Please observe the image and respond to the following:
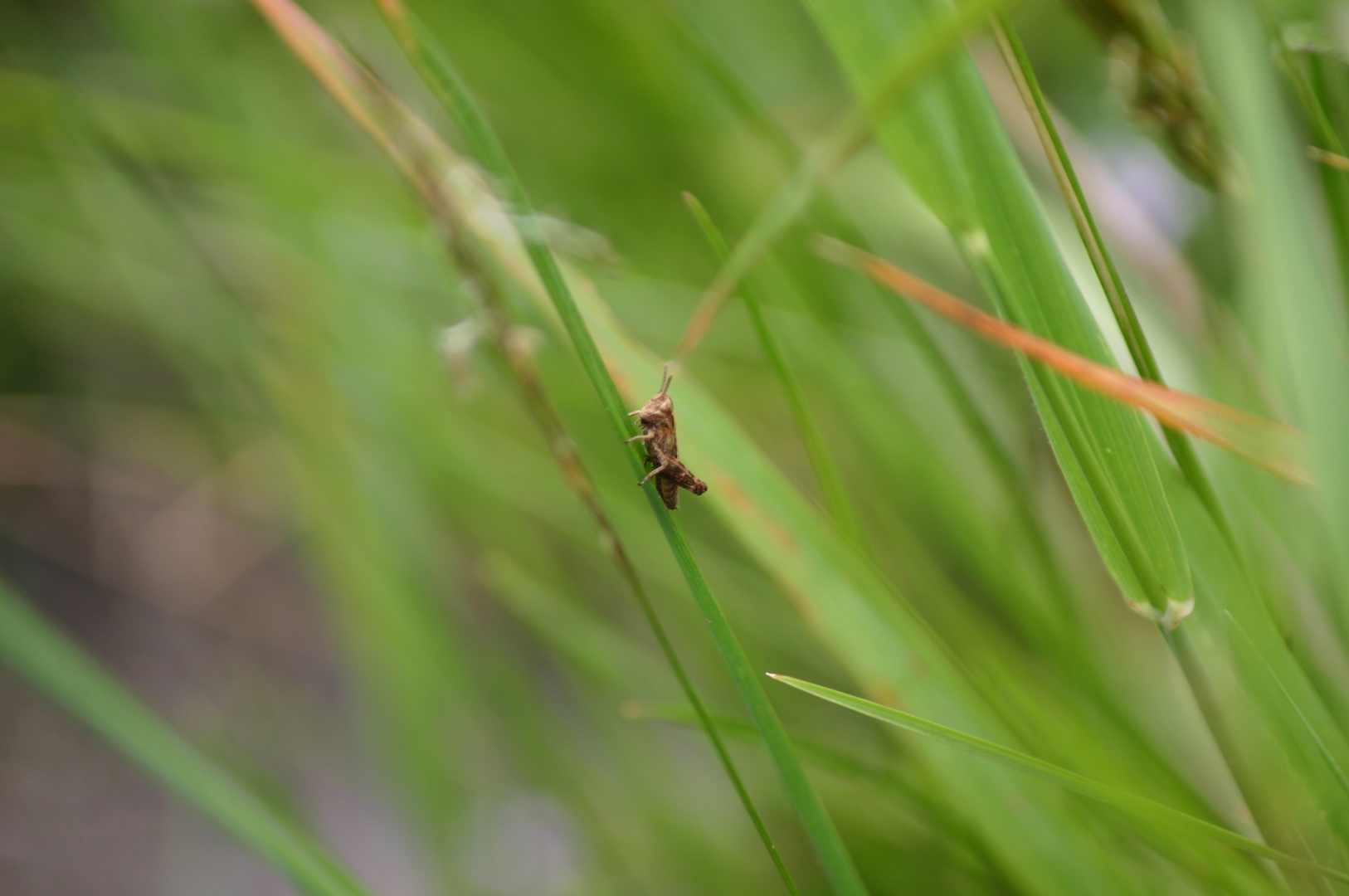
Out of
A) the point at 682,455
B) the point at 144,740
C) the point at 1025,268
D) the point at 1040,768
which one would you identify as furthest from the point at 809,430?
the point at 144,740

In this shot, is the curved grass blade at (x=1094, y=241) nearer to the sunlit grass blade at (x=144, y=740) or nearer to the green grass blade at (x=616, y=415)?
the green grass blade at (x=616, y=415)

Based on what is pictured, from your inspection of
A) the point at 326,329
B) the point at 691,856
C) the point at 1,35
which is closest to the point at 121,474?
the point at 326,329

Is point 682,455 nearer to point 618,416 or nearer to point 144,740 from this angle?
point 618,416

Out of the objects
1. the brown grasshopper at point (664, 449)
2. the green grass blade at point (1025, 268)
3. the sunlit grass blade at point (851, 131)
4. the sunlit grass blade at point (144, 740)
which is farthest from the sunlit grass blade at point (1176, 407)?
the sunlit grass blade at point (144, 740)

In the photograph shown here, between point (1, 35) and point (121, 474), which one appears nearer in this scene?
point (1, 35)

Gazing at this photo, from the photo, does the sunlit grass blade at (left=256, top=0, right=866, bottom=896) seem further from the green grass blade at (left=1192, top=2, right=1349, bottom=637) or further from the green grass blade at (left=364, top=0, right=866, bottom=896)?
the green grass blade at (left=1192, top=2, right=1349, bottom=637)

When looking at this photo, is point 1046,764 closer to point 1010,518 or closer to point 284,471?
point 1010,518

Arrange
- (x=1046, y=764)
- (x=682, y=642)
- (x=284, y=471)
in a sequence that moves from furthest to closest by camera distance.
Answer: (x=284, y=471), (x=682, y=642), (x=1046, y=764)
